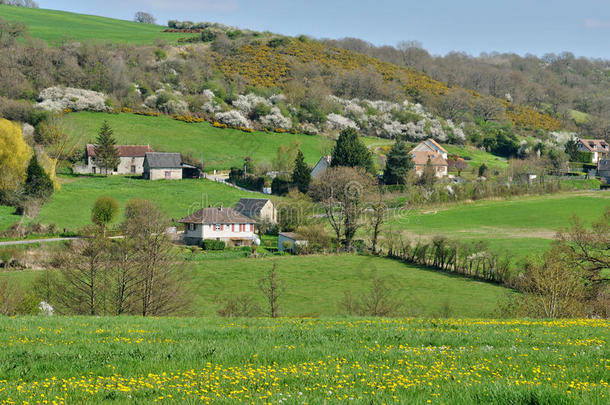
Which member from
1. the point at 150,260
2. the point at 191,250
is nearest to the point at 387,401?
the point at 150,260

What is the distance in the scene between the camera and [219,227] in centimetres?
5972

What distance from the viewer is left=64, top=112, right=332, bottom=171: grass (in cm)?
9694

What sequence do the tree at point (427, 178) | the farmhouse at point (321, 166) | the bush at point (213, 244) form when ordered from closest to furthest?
the bush at point (213, 244), the tree at point (427, 178), the farmhouse at point (321, 166)

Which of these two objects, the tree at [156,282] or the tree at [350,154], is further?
the tree at [350,154]

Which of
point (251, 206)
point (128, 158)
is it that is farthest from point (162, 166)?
point (251, 206)

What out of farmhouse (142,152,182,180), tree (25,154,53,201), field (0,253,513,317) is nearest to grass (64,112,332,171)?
farmhouse (142,152,182,180)

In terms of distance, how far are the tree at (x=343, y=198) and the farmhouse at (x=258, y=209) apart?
5.40 m

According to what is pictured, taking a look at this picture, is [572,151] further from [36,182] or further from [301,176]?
[36,182]

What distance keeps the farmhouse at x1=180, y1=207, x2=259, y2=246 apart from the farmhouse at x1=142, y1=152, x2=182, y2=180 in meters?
27.4

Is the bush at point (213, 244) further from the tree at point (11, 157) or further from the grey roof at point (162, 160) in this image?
the grey roof at point (162, 160)

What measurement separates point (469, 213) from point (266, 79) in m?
87.6

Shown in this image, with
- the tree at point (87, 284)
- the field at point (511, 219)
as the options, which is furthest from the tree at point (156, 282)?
the field at point (511, 219)

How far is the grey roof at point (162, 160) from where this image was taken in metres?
85.7

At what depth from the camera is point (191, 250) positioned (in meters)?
55.1
